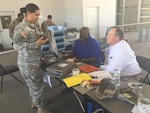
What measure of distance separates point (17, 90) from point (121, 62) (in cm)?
226

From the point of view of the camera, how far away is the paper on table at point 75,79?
166 cm

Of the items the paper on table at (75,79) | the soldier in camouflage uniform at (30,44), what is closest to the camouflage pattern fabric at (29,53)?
the soldier in camouflage uniform at (30,44)

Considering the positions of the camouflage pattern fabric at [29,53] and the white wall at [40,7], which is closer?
the camouflage pattern fabric at [29,53]

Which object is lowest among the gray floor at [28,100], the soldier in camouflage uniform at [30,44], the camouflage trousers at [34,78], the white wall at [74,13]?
the gray floor at [28,100]

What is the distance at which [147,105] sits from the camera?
1102 mm

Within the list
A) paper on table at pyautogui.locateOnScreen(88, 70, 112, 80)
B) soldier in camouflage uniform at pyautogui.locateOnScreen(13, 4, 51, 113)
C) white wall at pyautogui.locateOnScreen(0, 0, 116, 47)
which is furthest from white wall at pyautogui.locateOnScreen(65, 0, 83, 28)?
paper on table at pyautogui.locateOnScreen(88, 70, 112, 80)

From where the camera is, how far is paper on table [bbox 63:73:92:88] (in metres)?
1.66

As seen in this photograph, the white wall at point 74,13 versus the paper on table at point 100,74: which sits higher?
the white wall at point 74,13

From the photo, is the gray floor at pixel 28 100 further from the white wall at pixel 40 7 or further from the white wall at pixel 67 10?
the white wall at pixel 67 10

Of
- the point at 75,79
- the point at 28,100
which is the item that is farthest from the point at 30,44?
the point at 28,100

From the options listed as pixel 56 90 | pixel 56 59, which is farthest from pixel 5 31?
pixel 56 59

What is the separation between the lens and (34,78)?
204 cm

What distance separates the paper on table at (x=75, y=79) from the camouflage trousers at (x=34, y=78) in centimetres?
49

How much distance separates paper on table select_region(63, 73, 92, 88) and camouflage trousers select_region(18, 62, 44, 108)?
488 millimetres
